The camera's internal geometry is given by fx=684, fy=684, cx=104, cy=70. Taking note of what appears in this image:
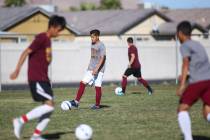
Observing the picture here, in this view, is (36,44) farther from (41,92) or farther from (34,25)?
(34,25)

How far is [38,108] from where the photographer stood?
10.7 m

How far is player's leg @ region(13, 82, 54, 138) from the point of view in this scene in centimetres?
1066

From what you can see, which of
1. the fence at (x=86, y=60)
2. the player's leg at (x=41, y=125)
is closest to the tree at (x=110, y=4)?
the fence at (x=86, y=60)

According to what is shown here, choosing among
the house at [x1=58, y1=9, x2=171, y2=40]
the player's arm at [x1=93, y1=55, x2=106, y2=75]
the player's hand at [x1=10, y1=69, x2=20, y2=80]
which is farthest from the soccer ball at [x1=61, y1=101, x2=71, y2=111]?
the house at [x1=58, y1=9, x2=171, y2=40]

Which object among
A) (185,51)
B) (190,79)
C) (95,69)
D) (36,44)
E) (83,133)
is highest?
(36,44)

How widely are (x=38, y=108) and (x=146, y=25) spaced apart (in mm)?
42655

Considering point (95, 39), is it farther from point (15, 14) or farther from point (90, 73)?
point (15, 14)

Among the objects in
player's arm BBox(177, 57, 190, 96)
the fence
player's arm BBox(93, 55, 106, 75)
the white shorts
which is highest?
player's arm BBox(177, 57, 190, 96)

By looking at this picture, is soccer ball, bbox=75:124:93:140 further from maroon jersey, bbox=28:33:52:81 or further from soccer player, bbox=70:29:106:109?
soccer player, bbox=70:29:106:109

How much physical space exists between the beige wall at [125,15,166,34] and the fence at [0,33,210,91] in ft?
52.4

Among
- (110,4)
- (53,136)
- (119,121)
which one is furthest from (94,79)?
(110,4)

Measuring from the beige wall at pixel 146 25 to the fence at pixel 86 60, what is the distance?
1598 cm

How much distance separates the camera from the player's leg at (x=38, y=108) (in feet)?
35.0

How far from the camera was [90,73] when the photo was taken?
1694cm
